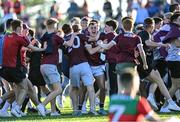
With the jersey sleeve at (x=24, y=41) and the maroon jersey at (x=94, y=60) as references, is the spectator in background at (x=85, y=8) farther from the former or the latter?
the jersey sleeve at (x=24, y=41)

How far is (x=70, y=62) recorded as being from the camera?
1861 cm

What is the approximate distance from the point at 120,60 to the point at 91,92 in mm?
1215

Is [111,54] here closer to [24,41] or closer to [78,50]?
[78,50]

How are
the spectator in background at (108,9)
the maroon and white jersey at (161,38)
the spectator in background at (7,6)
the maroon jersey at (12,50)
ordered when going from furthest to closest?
the spectator in background at (7,6)
the spectator in background at (108,9)
the maroon and white jersey at (161,38)
the maroon jersey at (12,50)

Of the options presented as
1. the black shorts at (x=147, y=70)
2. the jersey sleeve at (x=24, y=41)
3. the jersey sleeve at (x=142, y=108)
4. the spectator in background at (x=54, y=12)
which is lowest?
the black shorts at (x=147, y=70)

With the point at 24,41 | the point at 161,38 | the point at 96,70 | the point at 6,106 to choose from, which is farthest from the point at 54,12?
the point at 24,41

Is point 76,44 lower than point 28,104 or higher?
higher

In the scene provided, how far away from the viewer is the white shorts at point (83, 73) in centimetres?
1850

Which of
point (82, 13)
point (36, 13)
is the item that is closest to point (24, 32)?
point (82, 13)

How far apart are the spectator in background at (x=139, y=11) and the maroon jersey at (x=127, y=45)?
461 inches

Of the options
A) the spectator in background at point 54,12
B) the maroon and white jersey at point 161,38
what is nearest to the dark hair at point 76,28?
the maroon and white jersey at point 161,38

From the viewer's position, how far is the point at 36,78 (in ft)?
64.6

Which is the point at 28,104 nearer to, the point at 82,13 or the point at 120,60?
the point at 120,60

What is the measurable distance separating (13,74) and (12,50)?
56 centimetres
